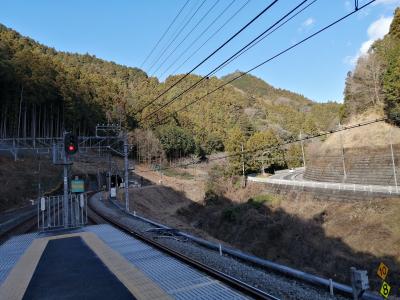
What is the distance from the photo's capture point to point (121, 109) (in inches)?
3268

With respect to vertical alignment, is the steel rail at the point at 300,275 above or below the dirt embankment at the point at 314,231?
above

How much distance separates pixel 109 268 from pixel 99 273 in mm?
447

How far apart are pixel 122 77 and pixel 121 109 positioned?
279 ft

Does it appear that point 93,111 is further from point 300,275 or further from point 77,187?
point 300,275

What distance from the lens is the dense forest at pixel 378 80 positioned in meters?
41.7

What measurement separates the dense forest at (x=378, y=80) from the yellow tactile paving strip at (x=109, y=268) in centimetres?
4025

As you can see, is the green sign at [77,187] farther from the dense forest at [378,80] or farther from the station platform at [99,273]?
the dense forest at [378,80]

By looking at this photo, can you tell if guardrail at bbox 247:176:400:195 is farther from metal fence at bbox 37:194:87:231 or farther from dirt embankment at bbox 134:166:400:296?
metal fence at bbox 37:194:87:231

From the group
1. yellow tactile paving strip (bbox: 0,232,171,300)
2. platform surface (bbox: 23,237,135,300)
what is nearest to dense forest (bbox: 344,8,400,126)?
yellow tactile paving strip (bbox: 0,232,171,300)

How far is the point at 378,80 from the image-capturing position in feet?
177

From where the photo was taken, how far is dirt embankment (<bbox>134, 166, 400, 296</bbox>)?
21.3 m

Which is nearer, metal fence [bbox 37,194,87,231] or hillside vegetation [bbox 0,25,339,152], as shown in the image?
metal fence [bbox 37,194,87,231]

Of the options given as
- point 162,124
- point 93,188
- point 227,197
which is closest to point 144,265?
point 227,197

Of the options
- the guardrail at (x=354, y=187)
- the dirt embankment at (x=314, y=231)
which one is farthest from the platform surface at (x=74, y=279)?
the guardrail at (x=354, y=187)
